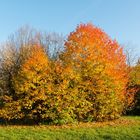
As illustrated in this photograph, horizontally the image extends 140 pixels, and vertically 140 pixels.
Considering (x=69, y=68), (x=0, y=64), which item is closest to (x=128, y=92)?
(x=69, y=68)

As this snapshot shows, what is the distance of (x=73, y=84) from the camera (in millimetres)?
24031

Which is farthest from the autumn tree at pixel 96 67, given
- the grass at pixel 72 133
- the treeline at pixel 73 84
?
the grass at pixel 72 133

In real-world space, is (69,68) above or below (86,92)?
above

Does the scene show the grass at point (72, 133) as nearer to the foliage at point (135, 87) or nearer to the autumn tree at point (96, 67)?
the autumn tree at point (96, 67)

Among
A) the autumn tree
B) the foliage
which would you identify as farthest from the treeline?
the foliage

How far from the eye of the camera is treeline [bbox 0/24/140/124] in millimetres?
23000

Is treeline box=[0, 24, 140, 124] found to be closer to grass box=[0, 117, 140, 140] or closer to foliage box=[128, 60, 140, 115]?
grass box=[0, 117, 140, 140]

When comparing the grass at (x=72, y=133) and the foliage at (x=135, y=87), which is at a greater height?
the foliage at (x=135, y=87)

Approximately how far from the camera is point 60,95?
2323 cm

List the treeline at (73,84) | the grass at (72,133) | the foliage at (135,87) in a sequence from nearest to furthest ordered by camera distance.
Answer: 1. the grass at (72,133)
2. the treeline at (73,84)
3. the foliage at (135,87)

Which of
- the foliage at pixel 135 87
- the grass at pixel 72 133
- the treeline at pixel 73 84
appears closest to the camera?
the grass at pixel 72 133

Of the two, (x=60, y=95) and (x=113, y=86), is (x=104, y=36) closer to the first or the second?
(x=113, y=86)

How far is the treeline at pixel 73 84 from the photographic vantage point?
2300 centimetres

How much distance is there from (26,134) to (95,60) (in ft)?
28.0
